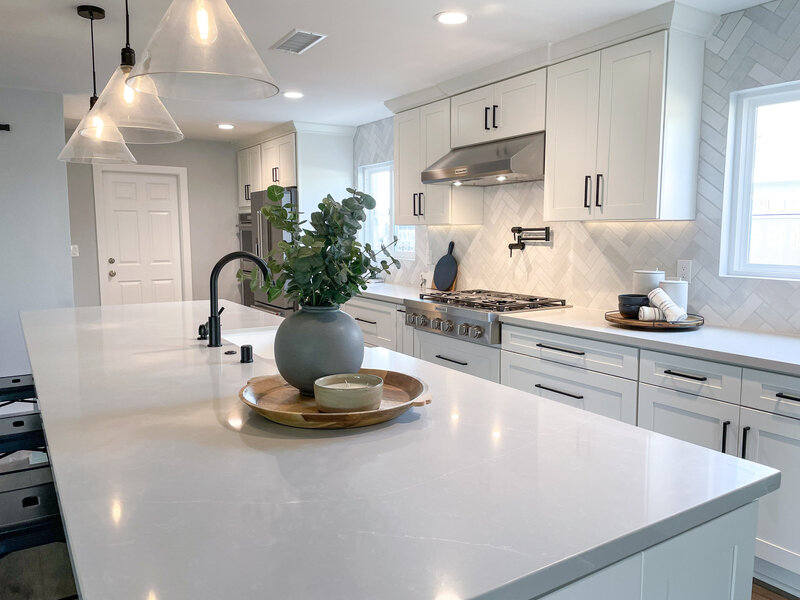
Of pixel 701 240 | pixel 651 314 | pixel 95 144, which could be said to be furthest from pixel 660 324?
pixel 95 144

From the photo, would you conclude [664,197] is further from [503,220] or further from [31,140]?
[31,140]

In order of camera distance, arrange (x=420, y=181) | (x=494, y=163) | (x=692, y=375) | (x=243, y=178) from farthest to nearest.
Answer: (x=243, y=178) < (x=420, y=181) < (x=494, y=163) < (x=692, y=375)

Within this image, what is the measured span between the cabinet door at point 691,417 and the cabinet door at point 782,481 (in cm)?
6

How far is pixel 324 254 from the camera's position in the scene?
133 cm

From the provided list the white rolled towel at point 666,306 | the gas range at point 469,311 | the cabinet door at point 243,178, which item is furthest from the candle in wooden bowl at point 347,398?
the cabinet door at point 243,178

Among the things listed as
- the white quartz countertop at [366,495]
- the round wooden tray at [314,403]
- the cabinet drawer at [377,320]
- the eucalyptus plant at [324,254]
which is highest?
the eucalyptus plant at [324,254]

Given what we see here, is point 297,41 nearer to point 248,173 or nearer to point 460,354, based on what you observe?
point 460,354

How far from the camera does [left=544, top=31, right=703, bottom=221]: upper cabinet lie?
108 inches

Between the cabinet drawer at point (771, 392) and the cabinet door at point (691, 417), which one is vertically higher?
the cabinet drawer at point (771, 392)

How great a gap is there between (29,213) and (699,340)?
4.57 metres

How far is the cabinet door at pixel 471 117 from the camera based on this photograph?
365cm

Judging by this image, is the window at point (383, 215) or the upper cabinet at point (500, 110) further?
the window at point (383, 215)

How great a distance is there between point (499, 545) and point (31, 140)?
15.8 ft

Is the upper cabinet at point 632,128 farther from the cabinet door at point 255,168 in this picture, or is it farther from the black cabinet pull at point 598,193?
the cabinet door at point 255,168
